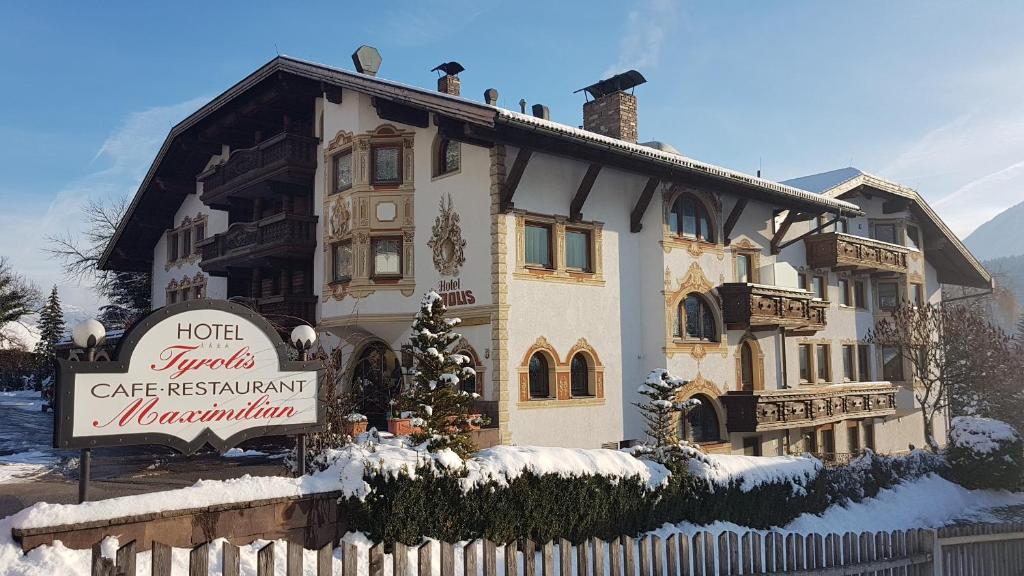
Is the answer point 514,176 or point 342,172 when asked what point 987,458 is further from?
point 342,172

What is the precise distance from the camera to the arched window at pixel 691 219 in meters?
24.0

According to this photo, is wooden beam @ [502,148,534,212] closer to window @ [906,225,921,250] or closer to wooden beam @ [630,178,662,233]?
wooden beam @ [630,178,662,233]

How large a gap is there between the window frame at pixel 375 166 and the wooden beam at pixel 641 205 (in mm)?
7031

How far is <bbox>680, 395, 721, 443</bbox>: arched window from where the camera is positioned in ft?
77.6

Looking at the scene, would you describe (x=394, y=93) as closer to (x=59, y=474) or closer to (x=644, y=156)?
(x=644, y=156)

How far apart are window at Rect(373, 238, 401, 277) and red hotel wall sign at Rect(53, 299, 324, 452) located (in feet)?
40.0

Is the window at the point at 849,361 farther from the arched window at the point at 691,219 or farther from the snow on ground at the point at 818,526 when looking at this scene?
the arched window at the point at 691,219

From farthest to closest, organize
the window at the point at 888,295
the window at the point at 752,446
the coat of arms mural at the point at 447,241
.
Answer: the window at the point at 888,295 < the window at the point at 752,446 < the coat of arms mural at the point at 447,241

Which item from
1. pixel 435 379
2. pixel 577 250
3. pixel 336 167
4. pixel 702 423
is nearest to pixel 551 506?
pixel 435 379

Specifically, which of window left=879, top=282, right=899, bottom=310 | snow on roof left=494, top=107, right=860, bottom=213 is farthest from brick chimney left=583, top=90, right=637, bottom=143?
window left=879, top=282, right=899, bottom=310

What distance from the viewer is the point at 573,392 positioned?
69.3ft

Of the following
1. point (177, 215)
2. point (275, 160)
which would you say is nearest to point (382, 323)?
point (275, 160)

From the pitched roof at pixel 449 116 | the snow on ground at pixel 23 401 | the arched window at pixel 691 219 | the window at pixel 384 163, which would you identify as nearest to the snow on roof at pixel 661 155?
the pitched roof at pixel 449 116

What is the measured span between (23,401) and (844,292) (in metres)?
47.8
